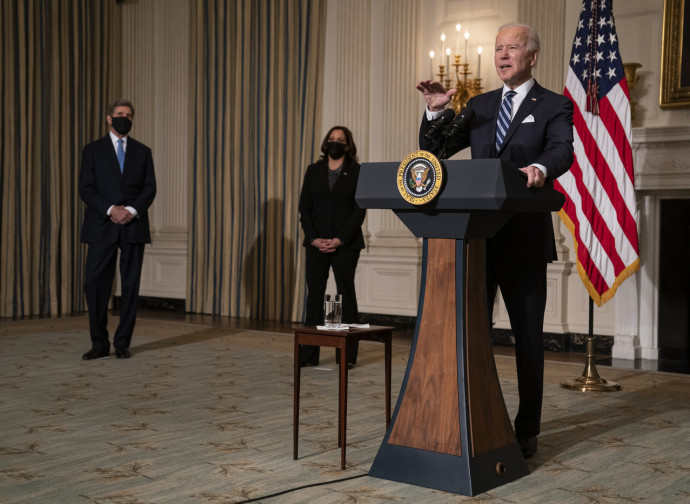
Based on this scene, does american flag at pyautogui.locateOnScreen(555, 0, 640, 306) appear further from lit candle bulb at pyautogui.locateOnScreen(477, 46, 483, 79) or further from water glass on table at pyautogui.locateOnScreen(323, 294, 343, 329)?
water glass on table at pyautogui.locateOnScreen(323, 294, 343, 329)

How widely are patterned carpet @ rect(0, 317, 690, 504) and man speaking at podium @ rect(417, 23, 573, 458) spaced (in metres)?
0.37

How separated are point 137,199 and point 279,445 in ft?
9.93

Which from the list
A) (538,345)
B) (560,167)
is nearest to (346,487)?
(538,345)

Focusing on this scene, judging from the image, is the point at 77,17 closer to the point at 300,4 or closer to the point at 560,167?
the point at 300,4

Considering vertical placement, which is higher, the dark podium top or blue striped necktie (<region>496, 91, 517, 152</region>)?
blue striped necktie (<region>496, 91, 517, 152</region>)

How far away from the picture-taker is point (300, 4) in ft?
28.3

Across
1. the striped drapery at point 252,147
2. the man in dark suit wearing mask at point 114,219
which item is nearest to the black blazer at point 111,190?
the man in dark suit wearing mask at point 114,219

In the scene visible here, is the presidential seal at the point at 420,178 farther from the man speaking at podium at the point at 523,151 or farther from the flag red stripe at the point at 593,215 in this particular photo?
the flag red stripe at the point at 593,215

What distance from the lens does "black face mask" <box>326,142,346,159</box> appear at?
548 centimetres

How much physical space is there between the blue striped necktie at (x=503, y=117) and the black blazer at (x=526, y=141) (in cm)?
2

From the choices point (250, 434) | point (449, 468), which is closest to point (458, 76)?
point (250, 434)

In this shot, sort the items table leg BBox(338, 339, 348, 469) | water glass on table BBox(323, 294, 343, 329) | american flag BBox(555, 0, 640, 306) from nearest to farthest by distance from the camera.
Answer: table leg BBox(338, 339, 348, 469) → water glass on table BBox(323, 294, 343, 329) → american flag BBox(555, 0, 640, 306)

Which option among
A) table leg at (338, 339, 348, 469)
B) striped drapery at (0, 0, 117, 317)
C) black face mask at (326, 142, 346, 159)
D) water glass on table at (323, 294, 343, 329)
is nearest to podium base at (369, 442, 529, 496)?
table leg at (338, 339, 348, 469)

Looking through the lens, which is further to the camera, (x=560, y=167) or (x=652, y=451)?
(x=652, y=451)
